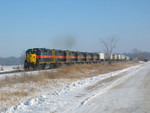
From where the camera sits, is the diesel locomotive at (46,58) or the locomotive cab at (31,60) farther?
the diesel locomotive at (46,58)

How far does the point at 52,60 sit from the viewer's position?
115 feet

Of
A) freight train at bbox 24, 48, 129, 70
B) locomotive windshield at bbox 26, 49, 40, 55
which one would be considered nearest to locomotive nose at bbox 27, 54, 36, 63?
freight train at bbox 24, 48, 129, 70

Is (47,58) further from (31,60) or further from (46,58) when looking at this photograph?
(31,60)

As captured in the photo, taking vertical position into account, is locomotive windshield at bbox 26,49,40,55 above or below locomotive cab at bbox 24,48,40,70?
above

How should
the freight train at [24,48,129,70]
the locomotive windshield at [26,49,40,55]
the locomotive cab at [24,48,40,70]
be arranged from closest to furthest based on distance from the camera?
the locomotive cab at [24,48,40,70]
the freight train at [24,48,129,70]
the locomotive windshield at [26,49,40,55]

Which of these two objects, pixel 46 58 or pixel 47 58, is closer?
pixel 46 58

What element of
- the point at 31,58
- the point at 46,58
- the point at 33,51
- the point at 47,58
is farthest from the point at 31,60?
the point at 47,58

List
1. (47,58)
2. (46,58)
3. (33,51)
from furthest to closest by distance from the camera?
1. (47,58)
2. (46,58)
3. (33,51)

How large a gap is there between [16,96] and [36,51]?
21.2 m

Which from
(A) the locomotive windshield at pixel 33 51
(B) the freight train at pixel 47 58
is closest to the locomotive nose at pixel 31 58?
(B) the freight train at pixel 47 58

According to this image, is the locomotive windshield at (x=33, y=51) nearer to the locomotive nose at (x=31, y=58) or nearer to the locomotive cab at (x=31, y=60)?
the locomotive cab at (x=31, y=60)

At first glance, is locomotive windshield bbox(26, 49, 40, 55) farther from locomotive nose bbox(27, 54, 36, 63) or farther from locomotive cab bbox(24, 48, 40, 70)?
locomotive nose bbox(27, 54, 36, 63)

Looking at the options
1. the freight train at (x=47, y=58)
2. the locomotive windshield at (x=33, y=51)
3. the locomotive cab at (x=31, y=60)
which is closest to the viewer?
the locomotive cab at (x=31, y=60)

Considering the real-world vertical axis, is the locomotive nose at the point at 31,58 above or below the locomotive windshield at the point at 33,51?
below
